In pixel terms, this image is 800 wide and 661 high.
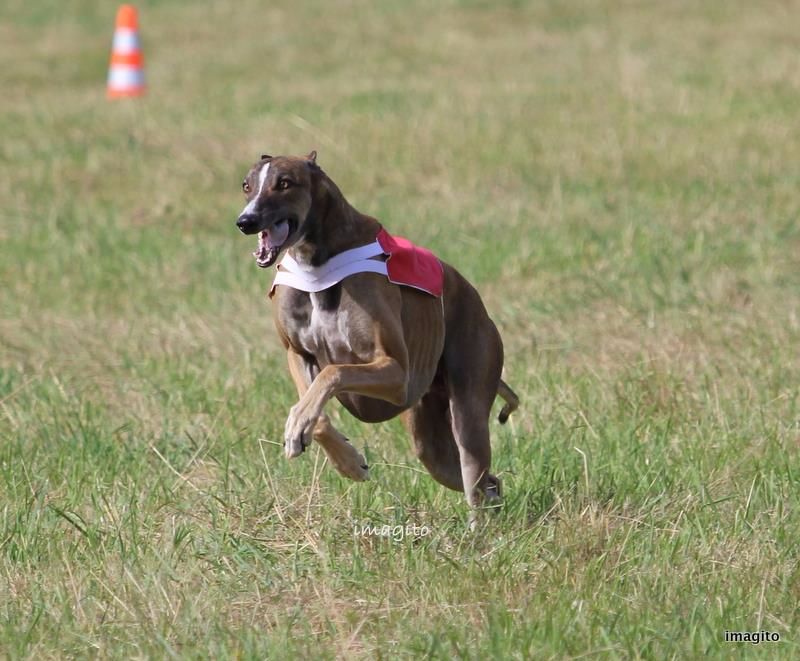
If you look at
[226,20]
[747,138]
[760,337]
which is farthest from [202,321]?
[226,20]

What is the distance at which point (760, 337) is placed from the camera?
725cm

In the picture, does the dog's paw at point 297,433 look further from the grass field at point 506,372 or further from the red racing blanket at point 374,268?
the red racing blanket at point 374,268

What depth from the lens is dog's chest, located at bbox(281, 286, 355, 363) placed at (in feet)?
15.6

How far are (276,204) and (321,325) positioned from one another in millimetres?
431

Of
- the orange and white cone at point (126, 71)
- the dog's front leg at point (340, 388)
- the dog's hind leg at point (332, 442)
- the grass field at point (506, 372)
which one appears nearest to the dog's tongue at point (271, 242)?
the dog's front leg at point (340, 388)

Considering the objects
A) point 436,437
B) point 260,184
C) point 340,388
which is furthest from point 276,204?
point 436,437

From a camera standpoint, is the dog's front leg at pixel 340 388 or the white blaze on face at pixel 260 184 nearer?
the dog's front leg at pixel 340 388

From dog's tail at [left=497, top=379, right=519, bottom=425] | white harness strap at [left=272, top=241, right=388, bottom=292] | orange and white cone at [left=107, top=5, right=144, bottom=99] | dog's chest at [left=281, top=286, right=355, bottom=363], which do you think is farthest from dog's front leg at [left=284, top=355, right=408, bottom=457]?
orange and white cone at [left=107, top=5, right=144, bottom=99]

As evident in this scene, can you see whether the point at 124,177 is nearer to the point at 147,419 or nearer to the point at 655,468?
the point at 147,419

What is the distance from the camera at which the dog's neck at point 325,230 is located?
4.75 metres

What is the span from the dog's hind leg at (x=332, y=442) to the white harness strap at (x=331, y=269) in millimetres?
302

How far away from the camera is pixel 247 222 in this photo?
177 inches

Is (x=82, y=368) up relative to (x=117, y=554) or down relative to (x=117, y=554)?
down

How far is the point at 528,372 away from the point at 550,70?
932 centimetres
